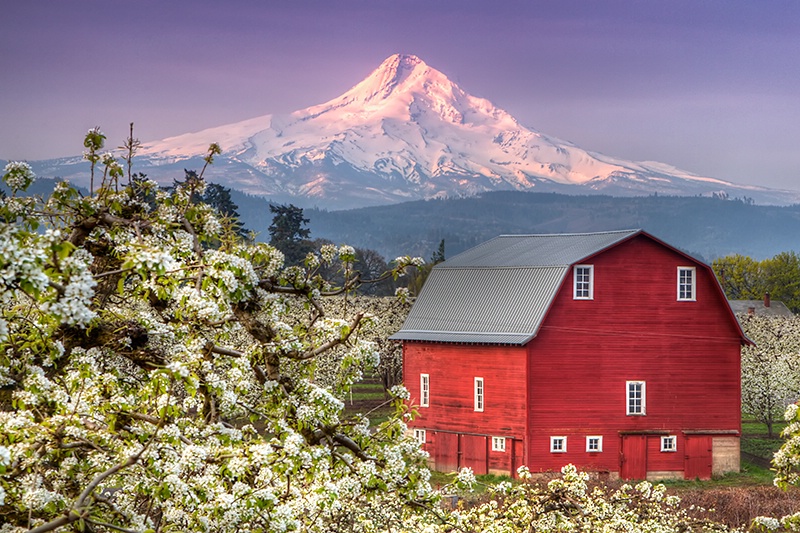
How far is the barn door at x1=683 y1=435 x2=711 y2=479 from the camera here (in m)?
42.9

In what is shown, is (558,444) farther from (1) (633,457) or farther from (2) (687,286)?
(2) (687,286)

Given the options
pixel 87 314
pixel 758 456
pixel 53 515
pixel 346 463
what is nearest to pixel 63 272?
pixel 87 314

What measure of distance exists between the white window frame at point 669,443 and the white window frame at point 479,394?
734cm

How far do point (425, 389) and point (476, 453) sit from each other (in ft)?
12.5

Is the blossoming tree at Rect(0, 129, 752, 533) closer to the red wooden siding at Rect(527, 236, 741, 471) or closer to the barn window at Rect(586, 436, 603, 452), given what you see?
the red wooden siding at Rect(527, 236, 741, 471)

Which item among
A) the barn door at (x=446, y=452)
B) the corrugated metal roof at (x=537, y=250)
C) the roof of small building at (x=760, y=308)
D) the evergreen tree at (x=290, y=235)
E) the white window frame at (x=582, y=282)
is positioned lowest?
the barn door at (x=446, y=452)

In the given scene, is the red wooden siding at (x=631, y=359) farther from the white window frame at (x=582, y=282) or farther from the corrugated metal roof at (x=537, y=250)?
the corrugated metal roof at (x=537, y=250)

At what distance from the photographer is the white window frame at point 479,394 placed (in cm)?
4273

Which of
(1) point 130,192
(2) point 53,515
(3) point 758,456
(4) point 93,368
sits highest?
(1) point 130,192

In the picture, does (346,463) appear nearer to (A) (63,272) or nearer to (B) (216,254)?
(B) (216,254)

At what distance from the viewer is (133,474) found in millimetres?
9609

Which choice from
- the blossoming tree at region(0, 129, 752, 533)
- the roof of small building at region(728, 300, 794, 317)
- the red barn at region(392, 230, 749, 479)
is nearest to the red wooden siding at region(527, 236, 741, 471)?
the red barn at region(392, 230, 749, 479)

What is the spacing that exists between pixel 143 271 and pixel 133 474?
3.33 m

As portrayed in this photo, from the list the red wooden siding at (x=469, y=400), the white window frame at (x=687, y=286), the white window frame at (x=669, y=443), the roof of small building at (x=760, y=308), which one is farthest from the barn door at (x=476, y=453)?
the roof of small building at (x=760, y=308)
